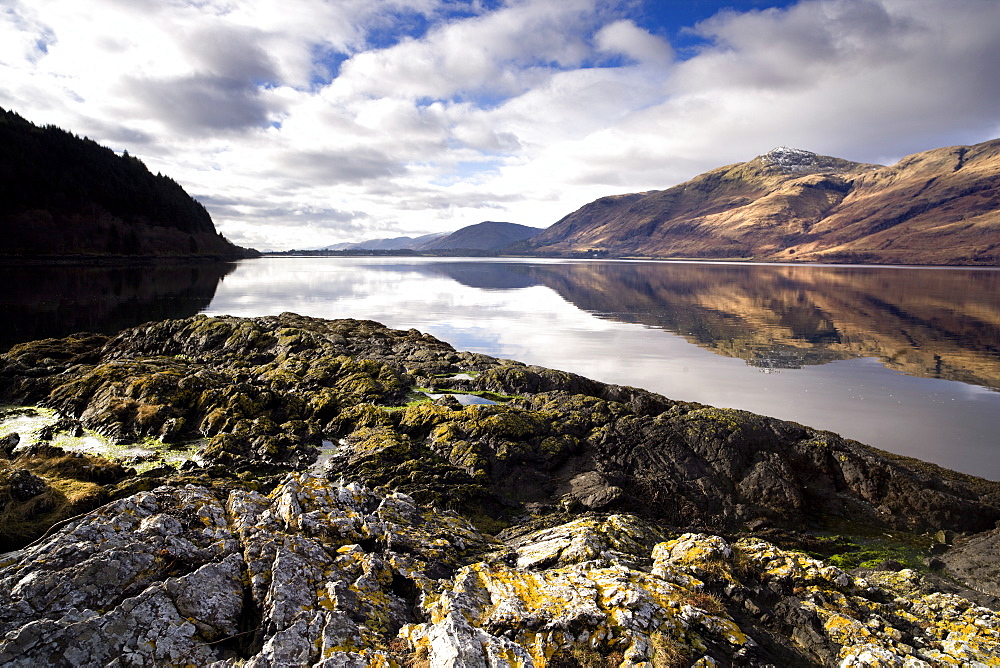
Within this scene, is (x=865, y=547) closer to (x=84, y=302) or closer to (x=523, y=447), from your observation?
(x=523, y=447)

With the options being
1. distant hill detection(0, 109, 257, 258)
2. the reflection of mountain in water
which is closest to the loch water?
the reflection of mountain in water

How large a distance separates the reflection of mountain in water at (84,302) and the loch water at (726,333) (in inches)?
7.4

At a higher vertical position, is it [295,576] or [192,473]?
[295,576]

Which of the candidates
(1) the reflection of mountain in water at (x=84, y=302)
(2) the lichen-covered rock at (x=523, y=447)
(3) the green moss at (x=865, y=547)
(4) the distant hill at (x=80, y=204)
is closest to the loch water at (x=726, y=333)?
(1) the reflection of mountain in water at (x=84, y=302)

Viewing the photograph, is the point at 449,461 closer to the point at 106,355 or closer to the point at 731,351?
the point at 106,355

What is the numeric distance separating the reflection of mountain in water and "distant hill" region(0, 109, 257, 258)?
4535 centimetres

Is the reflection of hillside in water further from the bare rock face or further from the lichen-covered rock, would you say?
the bare rock face

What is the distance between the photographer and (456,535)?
886 cm

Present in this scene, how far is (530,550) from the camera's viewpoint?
8.38 meters

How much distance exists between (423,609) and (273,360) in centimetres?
1892

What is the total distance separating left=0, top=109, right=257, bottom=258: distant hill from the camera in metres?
117

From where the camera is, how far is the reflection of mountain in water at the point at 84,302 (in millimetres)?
39125

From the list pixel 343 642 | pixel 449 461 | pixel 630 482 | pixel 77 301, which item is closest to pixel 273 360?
pixel 449 461

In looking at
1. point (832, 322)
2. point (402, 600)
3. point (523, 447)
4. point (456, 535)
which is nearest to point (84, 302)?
point (523, 447)
